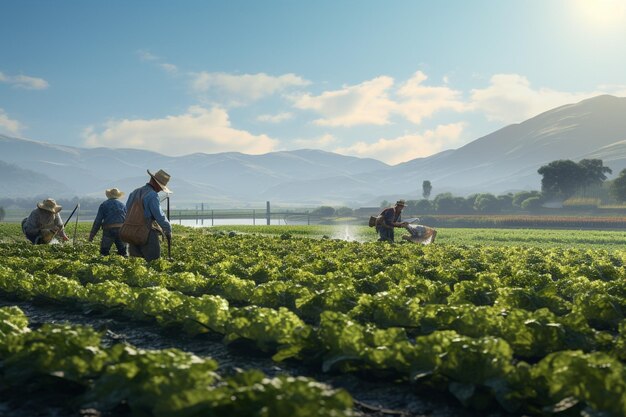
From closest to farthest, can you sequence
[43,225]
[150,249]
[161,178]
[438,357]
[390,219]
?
[438,357] < [161,178] < [150,249] < [43,225] < [390,219]

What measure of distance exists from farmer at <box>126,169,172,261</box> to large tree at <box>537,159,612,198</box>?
377 ft

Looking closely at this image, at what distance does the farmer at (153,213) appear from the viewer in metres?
12.2

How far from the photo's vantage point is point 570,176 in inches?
4599

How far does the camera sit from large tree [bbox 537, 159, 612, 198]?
116 metres

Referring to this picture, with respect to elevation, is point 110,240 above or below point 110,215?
below

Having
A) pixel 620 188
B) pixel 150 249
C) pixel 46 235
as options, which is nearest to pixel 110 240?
pixel 150 249

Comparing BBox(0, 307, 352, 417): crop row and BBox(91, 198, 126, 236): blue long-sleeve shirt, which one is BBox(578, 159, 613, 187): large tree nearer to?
BBox(91, 198, 126, 236): blue long-sleeve shirt

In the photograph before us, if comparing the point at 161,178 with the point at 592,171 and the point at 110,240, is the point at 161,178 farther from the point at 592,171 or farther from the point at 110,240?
the point at 592,171

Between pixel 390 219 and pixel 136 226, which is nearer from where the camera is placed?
pixel 136 226

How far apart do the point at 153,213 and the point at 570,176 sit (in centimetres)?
11937

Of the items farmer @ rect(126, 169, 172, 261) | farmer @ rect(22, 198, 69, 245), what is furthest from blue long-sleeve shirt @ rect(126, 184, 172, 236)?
farmer @ rect(22, 198, 69, 245)

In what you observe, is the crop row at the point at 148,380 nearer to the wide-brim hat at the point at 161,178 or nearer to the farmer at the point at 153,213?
the farmer at the point at 153,213

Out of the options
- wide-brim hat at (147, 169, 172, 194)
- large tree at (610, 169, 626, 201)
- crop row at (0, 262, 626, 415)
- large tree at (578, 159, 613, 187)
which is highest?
large tree at (578, 159, 613, 187)

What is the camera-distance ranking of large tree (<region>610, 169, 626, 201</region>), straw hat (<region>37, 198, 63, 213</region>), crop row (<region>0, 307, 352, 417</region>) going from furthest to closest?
large tree (<region>610, 169, 626, 201</region>) → straw hat (<region>37, 198, 63, 213</region>) → crop row (<region>0, 307, 352, 417</region>)
